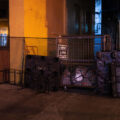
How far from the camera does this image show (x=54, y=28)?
11.5 metres

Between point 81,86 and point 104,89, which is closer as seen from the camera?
point 104,89

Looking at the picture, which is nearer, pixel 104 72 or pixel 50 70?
pixel 104 72

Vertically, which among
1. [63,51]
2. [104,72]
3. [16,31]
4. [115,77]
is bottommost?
[115,77]

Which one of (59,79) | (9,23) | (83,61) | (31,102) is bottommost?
(31,102)

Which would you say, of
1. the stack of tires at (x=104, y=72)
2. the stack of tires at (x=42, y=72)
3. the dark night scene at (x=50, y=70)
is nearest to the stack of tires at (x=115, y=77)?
the dark night scene at (x=50, y=70)

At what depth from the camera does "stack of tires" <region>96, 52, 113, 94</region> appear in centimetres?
741

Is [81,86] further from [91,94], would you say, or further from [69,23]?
[69,23]

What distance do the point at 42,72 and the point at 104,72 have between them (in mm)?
2395

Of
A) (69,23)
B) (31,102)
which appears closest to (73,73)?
(31,102)

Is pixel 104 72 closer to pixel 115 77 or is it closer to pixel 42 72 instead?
pixel 115 77

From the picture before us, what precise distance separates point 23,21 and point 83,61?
3.08m

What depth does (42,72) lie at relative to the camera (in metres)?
8.26

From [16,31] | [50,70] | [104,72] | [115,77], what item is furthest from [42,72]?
[115,77]

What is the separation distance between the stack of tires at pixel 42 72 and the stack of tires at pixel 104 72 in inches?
61.9
